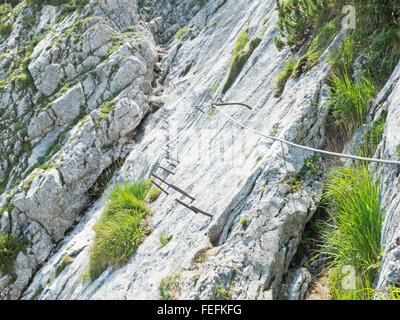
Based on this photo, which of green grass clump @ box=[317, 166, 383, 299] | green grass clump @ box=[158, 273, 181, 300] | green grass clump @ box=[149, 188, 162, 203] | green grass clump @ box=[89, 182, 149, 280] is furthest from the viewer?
green grass clump @ box=[149, 188, 162, 203]

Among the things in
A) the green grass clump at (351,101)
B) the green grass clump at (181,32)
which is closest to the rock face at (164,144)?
the green grass clump at (181,32)

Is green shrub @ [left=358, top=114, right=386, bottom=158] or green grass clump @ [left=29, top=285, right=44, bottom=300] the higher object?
green shrub @ [left=358, top=114, right=386, bottom=158]

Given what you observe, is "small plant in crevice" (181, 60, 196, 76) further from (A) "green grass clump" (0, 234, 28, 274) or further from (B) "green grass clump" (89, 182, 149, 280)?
(A) "green grass clump" (0, 234, 28, 274)

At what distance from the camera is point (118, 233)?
7.23 metres

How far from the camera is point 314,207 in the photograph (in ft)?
15.4

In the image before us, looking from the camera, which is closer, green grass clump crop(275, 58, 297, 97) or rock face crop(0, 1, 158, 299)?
green grass clump crop(275, 58, 297, 97)

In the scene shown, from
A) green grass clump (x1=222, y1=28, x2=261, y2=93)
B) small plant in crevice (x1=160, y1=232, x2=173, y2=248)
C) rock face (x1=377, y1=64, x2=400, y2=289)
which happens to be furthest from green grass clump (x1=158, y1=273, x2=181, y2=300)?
green grass clump (x1=222, y1=28, x2=261, y2=93)

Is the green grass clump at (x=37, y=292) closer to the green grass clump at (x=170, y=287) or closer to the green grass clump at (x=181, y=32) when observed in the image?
the green grass clump at (x=170, y=287)

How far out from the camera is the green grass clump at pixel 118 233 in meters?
7.11

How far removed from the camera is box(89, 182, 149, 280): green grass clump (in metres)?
7.11

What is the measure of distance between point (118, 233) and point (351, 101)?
6.02 m

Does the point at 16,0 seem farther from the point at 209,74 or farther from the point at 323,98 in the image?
the point at 323,98

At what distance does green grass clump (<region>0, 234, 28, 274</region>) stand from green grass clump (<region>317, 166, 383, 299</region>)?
12.2 metres

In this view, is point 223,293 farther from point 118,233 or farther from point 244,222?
point 118,233
